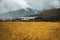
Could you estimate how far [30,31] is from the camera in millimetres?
→ 4910

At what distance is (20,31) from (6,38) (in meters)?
0.50

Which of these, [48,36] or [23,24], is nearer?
[48,36]

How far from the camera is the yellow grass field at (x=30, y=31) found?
472 centimetres

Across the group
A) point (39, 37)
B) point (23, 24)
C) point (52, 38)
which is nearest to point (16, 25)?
point (23, 24)

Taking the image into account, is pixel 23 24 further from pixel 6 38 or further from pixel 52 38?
pixel 52 38

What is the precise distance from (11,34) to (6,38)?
0.70ft

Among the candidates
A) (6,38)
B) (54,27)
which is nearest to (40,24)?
(54,27)

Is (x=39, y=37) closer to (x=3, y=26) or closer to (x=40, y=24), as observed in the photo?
(x=40, y=24)

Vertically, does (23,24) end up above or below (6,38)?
above

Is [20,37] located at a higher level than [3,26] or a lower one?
lower

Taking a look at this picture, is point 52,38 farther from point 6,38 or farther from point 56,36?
point 6,38

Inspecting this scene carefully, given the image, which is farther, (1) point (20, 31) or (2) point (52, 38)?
(1) point (20, 31)

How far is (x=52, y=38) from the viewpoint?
4641 mm

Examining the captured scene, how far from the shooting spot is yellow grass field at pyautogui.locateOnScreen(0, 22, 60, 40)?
472 centimetres
